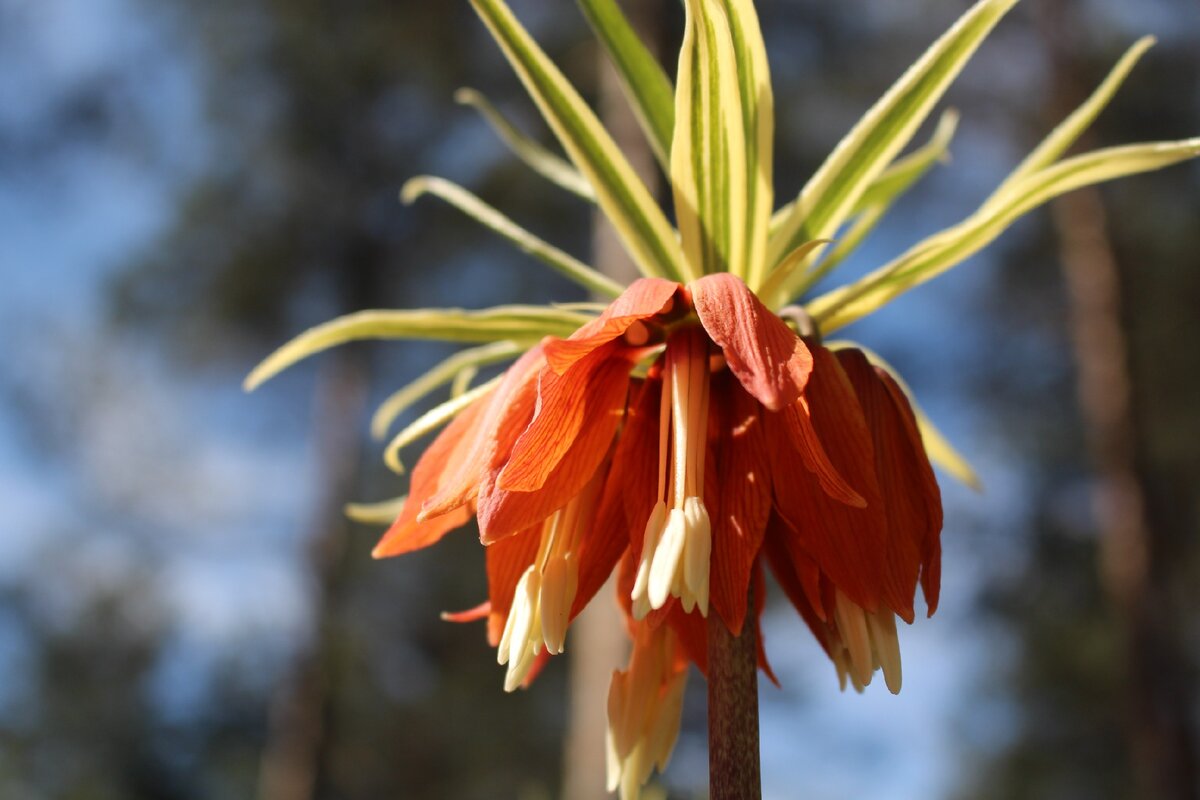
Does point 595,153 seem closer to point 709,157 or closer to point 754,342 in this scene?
point 709,157

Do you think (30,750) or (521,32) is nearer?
(521,32)

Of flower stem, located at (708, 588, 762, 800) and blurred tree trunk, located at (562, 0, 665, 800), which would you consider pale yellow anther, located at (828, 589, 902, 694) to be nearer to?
flower stem, located at (708, 588, 762, 800)

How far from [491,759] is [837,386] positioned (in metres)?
8.91

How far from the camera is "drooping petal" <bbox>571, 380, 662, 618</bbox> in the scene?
0.72 metres

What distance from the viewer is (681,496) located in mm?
651

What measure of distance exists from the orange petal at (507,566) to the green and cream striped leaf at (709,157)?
0.69ft

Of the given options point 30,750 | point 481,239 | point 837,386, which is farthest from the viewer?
point 30,750

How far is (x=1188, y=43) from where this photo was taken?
25.4ft

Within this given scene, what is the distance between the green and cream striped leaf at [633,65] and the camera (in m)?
0.82

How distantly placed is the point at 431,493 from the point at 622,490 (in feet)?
0.40

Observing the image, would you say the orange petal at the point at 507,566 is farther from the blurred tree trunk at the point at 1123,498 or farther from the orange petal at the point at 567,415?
the blurred tree trunk at the point at 1123,498

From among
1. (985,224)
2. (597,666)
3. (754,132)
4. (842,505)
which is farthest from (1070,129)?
(597,666)

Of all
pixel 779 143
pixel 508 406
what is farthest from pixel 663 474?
pixel 779 143

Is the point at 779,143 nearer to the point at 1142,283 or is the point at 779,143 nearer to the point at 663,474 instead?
the point at 1142,283
